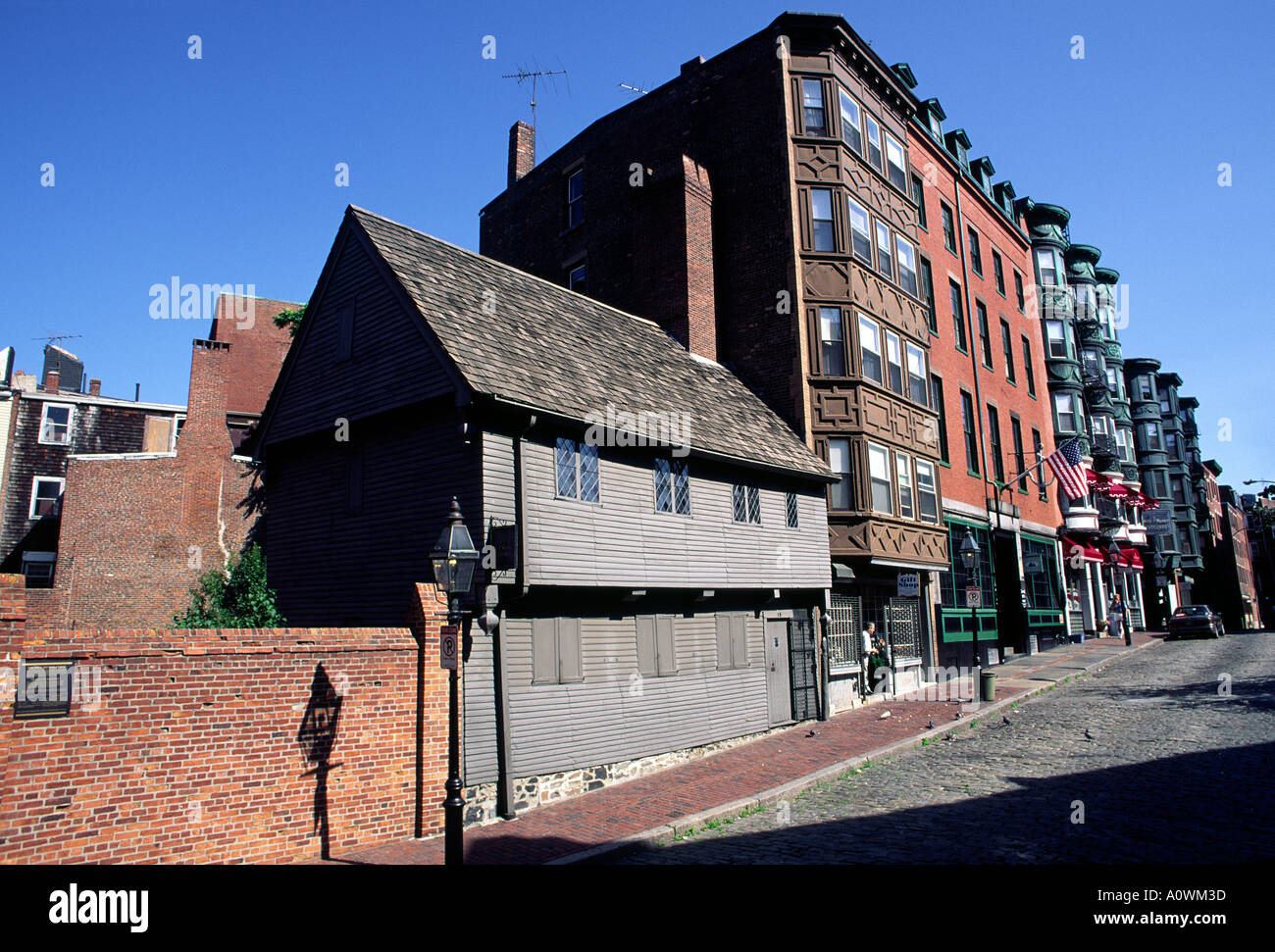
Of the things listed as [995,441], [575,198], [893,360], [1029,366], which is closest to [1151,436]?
[1029,366]

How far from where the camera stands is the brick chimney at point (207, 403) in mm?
29516

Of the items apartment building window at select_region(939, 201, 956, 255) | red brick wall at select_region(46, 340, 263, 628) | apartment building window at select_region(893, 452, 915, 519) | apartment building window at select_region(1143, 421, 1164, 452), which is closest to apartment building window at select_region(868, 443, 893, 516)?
apartment building window at select_region(893, 452, 915, 519)

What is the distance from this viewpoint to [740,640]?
17.5 meters

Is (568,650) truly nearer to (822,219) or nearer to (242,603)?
(242,603)

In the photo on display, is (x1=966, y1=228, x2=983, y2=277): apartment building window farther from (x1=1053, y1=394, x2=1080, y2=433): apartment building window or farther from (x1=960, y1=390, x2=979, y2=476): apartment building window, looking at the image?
(x1=1053, y1=394, x2=1080, y2=433): apartment building window

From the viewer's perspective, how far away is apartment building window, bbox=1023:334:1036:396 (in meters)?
35.6

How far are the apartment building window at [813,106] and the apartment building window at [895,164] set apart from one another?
3518 mm

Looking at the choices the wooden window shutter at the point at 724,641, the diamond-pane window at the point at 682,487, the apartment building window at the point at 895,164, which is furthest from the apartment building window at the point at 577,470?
the apartment building window at the point at 895,164

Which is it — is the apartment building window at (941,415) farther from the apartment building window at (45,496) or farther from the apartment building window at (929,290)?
the apartment building window at (45,496)
